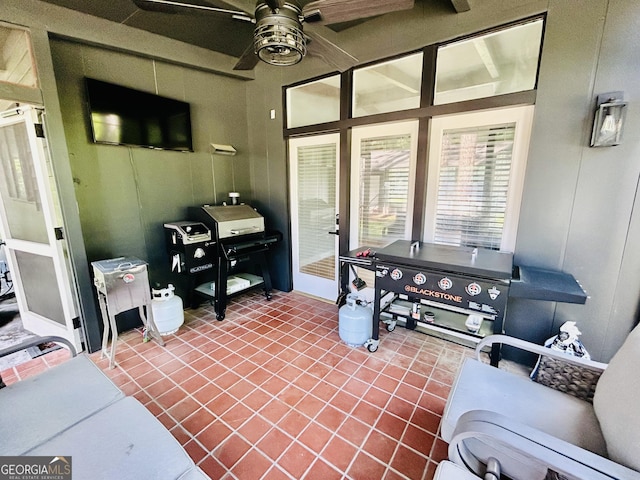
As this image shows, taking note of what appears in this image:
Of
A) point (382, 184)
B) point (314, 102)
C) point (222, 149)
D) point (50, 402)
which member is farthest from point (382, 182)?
point (50, 402)

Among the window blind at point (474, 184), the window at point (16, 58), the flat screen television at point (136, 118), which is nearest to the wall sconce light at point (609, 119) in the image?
the window blind at point (474, 184)

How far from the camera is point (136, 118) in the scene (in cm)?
279

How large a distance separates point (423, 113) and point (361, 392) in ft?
7.76

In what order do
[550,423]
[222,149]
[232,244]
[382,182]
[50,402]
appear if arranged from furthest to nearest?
[222,149] < [232,244] < [382,182] < [50,402] < [550,423]

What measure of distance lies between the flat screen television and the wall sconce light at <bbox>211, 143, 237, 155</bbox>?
27cm

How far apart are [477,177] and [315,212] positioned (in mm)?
1798

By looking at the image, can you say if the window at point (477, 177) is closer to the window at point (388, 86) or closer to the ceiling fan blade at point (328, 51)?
the window at point (388, 86)

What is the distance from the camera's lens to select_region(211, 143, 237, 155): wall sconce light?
3.38 meters

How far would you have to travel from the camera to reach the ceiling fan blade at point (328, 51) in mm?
1774

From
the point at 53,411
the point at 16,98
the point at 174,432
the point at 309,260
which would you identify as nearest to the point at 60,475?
the point at 53,411

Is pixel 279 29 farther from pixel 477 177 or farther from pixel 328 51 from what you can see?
pixel 477 177

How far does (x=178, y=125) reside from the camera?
312 centimetres

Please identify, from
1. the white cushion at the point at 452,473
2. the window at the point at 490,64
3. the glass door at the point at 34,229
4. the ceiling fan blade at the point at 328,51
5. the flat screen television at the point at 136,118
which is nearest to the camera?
the white cushion at the point at 452,473

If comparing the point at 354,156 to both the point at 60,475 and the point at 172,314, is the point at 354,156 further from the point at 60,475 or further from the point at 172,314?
the point at 60,475
